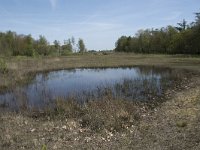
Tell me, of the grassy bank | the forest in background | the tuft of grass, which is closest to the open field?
the tuft of grass

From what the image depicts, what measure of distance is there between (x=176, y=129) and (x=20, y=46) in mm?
78393

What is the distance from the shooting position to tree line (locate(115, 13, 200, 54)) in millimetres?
61713

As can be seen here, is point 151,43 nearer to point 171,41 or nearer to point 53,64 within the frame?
point 171,41

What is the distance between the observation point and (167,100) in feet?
52.8

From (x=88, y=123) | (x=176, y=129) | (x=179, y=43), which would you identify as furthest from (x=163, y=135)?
(x=179, y=43)

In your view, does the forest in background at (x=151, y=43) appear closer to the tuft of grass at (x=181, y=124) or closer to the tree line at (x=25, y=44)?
the tree line at (x=25, y=44)

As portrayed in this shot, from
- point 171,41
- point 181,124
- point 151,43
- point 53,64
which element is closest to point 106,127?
point 181,124

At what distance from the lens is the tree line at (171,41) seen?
202ft

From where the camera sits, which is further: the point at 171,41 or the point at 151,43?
the point at 151,43

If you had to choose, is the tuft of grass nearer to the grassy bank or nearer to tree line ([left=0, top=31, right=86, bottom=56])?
the grassy bank

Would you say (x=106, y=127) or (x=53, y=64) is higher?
(x=53, y=64)

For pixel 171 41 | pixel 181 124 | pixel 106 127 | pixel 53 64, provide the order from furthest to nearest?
pixel 171 41, pixel 53 64, pixel 106 127, pixel 181 124

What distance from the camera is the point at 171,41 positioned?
7188 cm

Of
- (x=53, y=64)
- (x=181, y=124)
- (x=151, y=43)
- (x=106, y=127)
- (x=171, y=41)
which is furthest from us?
(x=151, y=43)
